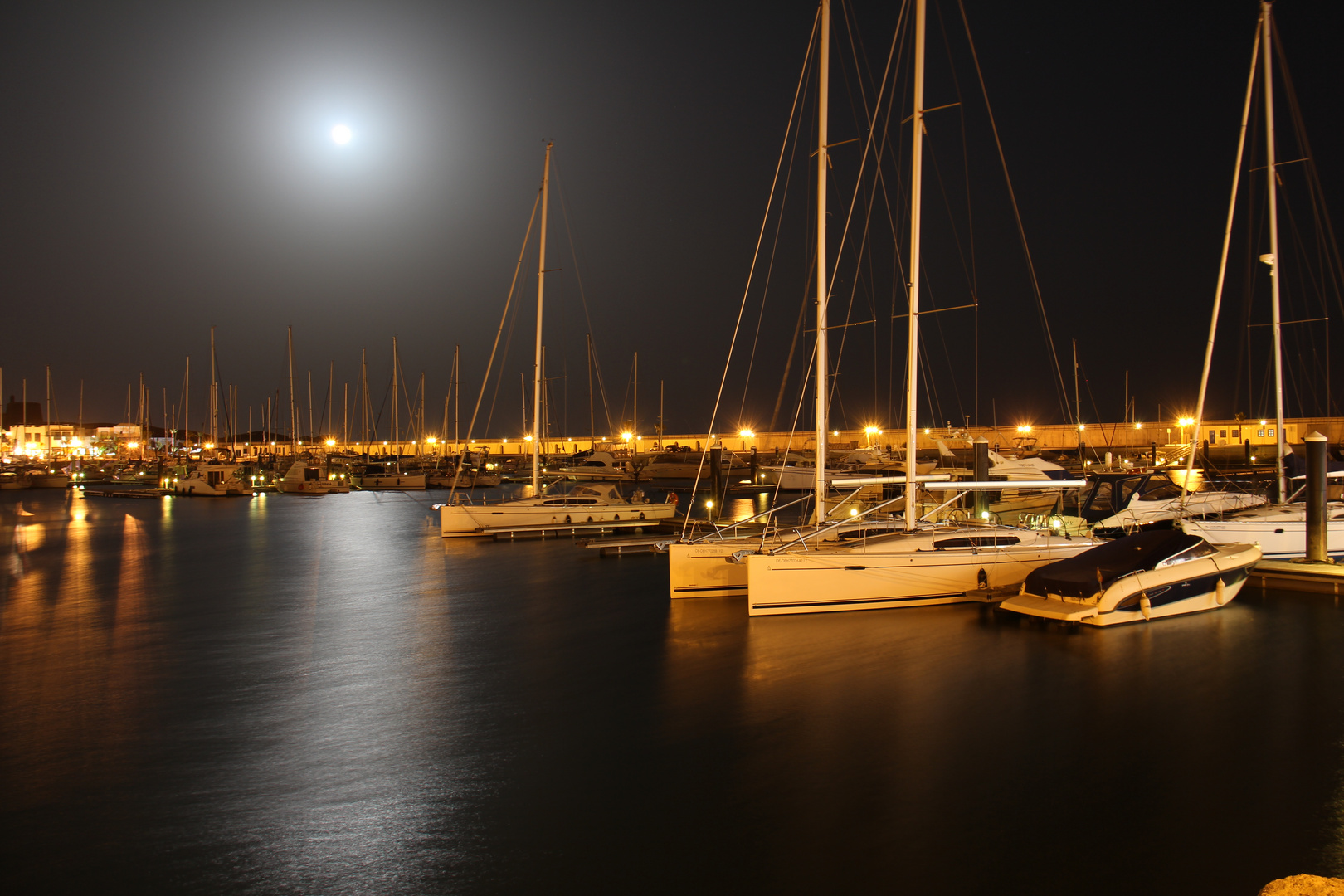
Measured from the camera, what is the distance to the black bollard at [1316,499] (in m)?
17.2

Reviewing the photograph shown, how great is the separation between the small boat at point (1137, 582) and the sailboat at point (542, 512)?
19530 mm

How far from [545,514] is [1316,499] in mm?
24720

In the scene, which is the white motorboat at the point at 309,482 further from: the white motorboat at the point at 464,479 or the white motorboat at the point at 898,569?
the white motorboat at the point at 898,569

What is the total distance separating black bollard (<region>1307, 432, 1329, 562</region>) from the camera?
1716 cm

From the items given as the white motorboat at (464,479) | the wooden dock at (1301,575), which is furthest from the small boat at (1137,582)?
the white motorboat at (464,479)

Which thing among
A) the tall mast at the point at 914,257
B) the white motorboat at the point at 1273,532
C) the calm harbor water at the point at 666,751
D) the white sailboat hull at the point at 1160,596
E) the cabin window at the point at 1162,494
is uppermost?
the tall mast at the point at 914,257

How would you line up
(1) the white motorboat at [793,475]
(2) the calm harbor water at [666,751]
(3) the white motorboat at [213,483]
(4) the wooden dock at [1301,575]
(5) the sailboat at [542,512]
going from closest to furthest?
(2) the calm harbor water at [666,751] → (4) the wooden dock at [1301,575] → (5) the sailboat at [542,512] → (1) the white motorboat at [793,475] → (3) the white motorboat at [213,483]

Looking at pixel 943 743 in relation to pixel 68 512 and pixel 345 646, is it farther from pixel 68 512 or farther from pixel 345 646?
pixel 68 512

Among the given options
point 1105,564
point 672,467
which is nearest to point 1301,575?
point 1105,564

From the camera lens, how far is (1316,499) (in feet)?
58.1

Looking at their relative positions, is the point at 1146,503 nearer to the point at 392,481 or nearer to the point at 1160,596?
the point at 1160,596

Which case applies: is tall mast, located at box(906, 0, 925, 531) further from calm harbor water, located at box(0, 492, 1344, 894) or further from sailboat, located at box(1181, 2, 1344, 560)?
sailboat, located at box(1181, 2, 1344, 560)

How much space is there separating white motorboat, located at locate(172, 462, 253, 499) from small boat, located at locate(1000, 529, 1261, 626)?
64730 mm

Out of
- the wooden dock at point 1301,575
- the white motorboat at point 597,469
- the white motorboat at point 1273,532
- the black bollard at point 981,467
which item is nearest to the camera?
the wooden dock at point 1301,575
